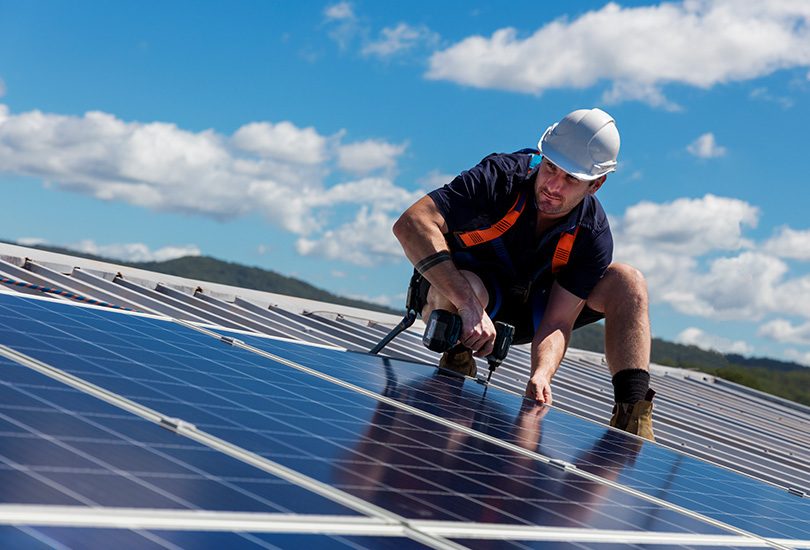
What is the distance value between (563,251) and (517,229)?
16.0 inches

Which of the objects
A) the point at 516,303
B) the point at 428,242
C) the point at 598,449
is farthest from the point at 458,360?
the point at 598,449

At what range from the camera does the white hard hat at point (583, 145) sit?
734 centimetres

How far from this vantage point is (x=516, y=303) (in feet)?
27.1

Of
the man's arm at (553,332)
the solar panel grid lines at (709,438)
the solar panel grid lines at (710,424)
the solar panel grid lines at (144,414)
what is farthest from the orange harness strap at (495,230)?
the solar panel grid lines at (144,414)

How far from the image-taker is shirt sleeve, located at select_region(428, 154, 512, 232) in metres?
7.39

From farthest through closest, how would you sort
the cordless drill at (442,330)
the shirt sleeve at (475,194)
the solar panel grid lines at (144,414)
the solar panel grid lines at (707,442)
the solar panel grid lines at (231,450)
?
the solar panel grid lines at (707,442) → the shirt sleeve at (475,194) → the cordless drill at (442,330) → the solar panel grid lines at (144,414) → the solar panel grid lines at (231,450)

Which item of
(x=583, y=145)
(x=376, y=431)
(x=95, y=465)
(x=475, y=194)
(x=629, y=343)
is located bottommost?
(x=95, y=465)

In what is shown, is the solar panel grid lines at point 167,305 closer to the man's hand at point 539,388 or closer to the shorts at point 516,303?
the shorts at point 516,303

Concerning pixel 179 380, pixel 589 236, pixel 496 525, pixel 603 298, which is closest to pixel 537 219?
pixel 589 236

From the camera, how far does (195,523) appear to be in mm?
2270

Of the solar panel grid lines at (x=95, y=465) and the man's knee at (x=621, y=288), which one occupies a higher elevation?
the man's knee at (x=621, y=288)

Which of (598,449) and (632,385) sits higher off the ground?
(632,385)

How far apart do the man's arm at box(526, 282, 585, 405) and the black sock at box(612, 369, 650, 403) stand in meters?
0.50

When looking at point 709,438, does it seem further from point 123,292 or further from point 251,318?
point 123,292
